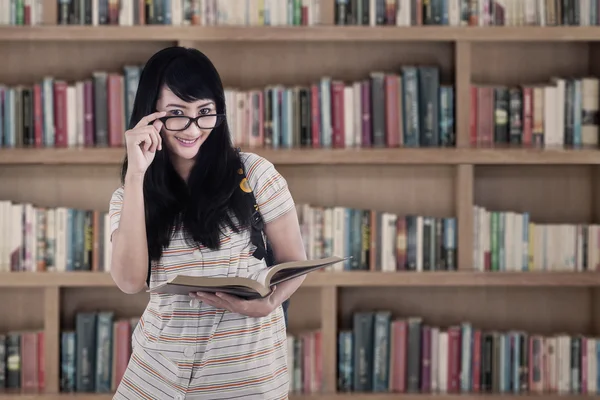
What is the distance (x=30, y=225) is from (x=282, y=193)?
153 cm

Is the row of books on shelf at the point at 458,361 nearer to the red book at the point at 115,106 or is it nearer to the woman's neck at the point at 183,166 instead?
the red book at the point at 115,106

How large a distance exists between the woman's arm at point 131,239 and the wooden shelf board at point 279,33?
135 centimetres

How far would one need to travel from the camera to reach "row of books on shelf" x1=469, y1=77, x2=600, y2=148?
3.02 m

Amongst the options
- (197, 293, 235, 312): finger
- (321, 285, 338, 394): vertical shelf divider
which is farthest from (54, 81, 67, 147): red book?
(197, 293, 235, 312): finger

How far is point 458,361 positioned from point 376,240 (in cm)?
49

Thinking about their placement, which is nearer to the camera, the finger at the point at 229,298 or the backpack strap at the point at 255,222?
the finger at the point at 229,298

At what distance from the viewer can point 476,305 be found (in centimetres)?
322

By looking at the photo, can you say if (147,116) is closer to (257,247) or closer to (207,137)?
(207,137)

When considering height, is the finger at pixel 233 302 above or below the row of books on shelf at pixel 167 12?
below

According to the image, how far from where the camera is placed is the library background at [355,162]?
295 centimetres

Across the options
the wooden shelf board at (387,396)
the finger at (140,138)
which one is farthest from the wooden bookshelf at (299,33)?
the finger at (140,138)

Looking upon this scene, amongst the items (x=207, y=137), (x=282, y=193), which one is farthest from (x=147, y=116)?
(x=282, y=193)

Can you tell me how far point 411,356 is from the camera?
3.08 metres

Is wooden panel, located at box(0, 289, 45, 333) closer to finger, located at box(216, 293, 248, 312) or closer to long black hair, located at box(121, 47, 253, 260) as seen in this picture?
long black hair, located at box(121, 47, 253, 260)
